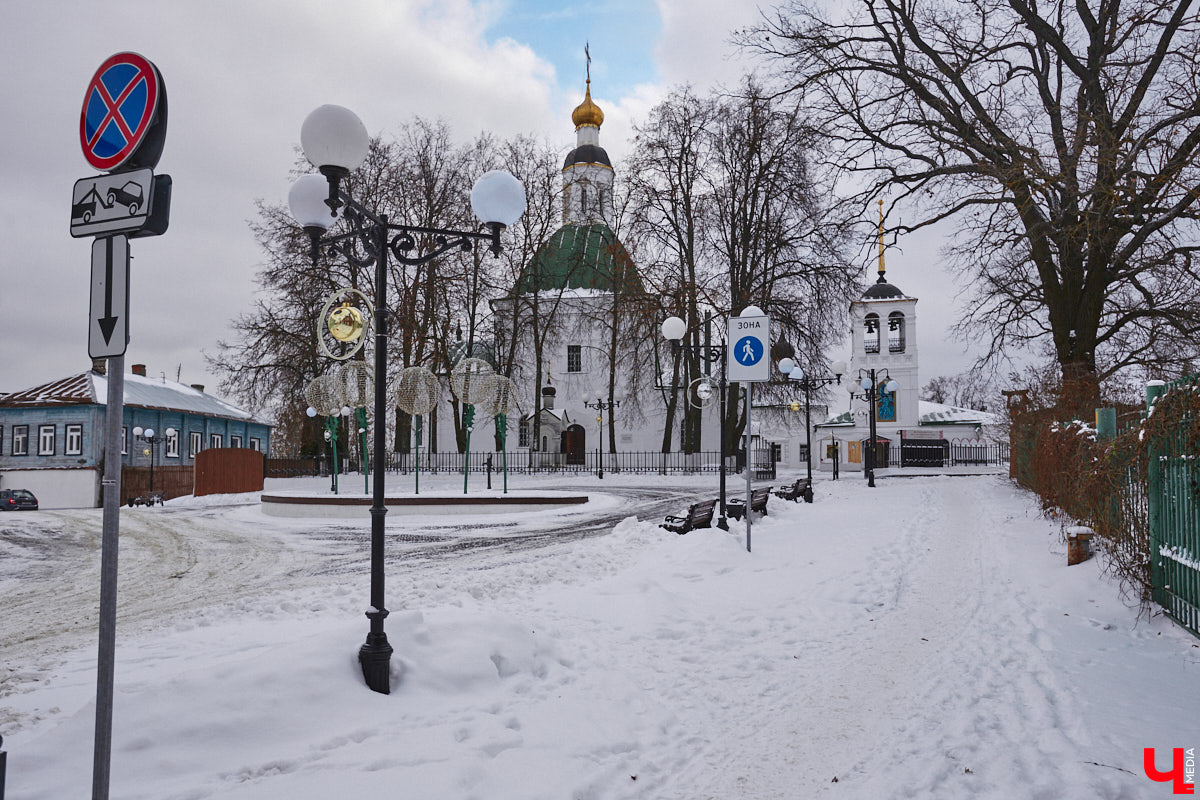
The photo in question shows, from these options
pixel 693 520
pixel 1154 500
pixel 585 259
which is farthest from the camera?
pixel 585 259

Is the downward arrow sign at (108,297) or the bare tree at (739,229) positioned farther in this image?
the bare tree at (739,229)

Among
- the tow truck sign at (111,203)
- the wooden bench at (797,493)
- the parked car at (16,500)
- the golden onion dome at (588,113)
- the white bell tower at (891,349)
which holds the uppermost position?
the golden onion dome at (588,113)

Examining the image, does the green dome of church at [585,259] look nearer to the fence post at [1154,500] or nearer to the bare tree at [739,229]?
the bare tree at [739,229]

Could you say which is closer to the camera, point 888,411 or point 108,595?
point 108,595

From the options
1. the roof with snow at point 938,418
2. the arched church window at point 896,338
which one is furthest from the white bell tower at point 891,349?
the roof with snow at point 938,418

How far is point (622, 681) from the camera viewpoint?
5.04 m

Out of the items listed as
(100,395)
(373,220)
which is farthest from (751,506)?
(100,395)

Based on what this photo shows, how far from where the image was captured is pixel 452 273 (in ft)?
98.1

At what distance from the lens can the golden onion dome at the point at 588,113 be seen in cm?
4862

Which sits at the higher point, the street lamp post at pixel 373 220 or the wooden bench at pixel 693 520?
the street lamp post at pixel 373 220

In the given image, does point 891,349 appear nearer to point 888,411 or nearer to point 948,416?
point 888,411

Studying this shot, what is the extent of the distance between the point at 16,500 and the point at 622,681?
31.0 meters

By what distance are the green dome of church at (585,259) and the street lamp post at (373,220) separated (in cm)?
2594

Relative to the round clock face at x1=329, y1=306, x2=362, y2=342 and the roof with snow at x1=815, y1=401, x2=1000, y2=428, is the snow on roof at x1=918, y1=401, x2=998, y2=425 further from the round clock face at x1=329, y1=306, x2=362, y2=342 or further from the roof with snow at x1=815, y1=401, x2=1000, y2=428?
the round clock face at x1=329, y1=306, x2=362, y2=342
